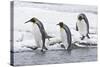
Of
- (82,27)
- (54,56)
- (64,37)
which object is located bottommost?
(54,56)

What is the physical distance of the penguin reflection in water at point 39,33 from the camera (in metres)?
2.16

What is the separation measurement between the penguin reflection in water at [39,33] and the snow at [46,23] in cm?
3

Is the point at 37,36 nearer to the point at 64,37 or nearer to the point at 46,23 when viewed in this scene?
the point at 46,23

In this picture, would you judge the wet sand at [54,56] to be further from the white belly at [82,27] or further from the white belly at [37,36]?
the white belly at [82,27]

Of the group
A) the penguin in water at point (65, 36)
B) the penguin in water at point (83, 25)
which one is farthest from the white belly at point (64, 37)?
the penguin in water at point (83, 25)

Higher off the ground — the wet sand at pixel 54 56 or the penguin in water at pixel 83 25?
the penguin in water at pixel 83 25

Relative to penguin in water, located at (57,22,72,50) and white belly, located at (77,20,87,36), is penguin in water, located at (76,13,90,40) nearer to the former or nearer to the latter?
white belly, located at (77,20,87,36)

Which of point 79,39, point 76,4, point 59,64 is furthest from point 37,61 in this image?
point 76,4

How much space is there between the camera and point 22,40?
2105mm

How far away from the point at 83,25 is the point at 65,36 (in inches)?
10.6

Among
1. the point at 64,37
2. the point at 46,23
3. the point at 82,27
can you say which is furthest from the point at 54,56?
the point at 82,27

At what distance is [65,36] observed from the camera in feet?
7.55

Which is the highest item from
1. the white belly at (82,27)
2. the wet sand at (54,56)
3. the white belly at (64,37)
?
the white belly at (82,27)
